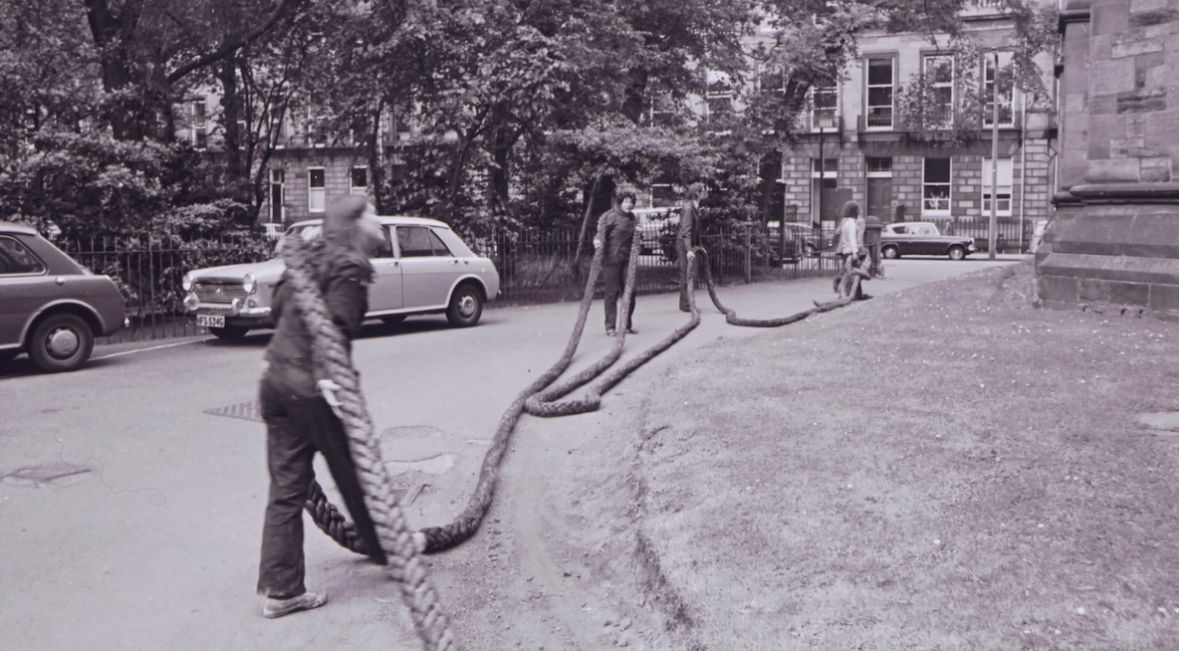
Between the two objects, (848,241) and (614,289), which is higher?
(848,241)

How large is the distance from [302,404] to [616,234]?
10055 millimetres

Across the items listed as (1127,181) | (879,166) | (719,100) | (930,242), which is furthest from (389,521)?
(879,166)

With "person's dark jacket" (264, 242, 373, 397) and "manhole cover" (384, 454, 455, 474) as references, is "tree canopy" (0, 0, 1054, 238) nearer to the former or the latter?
"manhole cover" (384, 454, 455, 474)

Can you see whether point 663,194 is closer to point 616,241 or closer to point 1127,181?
point 616,241

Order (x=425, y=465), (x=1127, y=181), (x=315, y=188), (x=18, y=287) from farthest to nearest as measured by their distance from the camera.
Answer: (x=315, y=188) → (x=1127, y=181) → (x=18, y=287) → (x=425, y=465)

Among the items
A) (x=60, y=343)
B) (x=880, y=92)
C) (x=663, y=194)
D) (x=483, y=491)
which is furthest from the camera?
(x=880, y=92)

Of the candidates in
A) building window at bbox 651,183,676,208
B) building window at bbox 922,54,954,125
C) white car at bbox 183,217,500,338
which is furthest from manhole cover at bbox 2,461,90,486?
building window at bbox 922,54,954,125

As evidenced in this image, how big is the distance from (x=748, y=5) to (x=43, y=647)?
2448cm

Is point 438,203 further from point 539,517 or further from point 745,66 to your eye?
point 539,517

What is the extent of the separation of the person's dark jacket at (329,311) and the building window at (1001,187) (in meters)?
48.0

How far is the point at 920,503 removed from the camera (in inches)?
219

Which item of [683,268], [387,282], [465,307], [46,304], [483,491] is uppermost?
[683,268]

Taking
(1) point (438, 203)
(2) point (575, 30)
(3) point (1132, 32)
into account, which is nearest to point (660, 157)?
(2) point (575, 30)

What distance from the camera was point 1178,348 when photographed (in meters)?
10.3
